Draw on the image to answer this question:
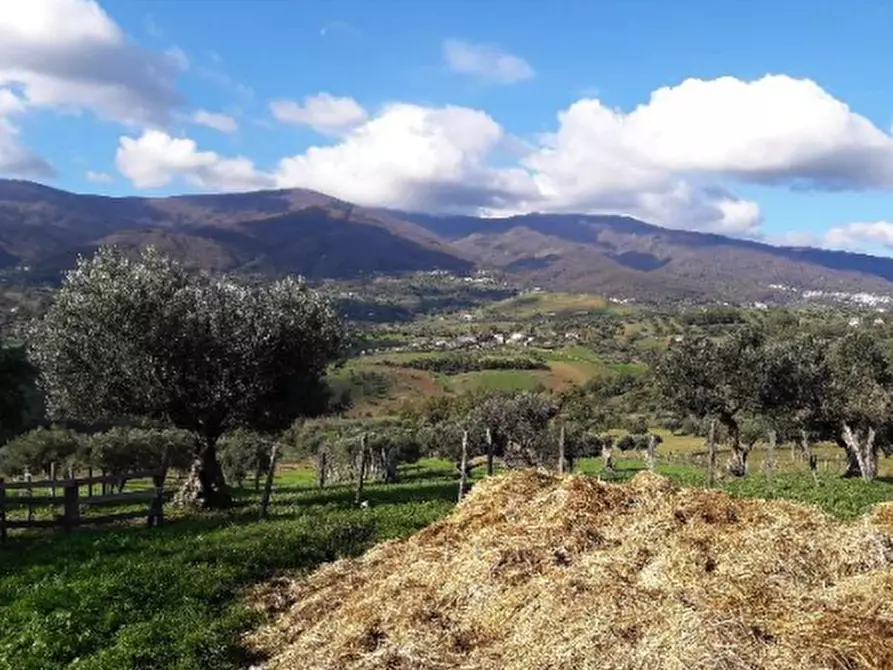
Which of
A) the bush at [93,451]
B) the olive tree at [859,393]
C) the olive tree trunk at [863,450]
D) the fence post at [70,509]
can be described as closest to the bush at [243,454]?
the bush at [93,451]

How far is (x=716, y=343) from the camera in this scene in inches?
2217

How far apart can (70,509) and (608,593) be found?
1988 cm

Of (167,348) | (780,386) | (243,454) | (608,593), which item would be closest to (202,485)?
(167,348)

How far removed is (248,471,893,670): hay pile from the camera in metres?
10.9

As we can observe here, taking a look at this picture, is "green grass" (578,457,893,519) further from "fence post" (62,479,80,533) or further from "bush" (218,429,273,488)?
"bush" (218,429,273,488)

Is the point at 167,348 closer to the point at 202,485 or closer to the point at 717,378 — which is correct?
the point at 202,485

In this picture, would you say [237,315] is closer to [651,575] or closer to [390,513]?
[390,513]

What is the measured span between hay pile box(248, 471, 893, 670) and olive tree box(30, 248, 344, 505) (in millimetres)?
13735

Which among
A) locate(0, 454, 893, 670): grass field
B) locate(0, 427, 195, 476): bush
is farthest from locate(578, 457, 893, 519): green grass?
locate(0, 427, 195, 476): bush

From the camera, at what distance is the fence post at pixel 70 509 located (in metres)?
25.7

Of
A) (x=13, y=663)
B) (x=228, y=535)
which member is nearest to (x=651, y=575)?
(x=13, y=663)

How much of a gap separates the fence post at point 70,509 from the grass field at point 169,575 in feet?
1.96

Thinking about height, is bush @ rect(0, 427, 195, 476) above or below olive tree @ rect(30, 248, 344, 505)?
below

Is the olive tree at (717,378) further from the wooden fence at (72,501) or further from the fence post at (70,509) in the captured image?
the fence post at (70,509)
